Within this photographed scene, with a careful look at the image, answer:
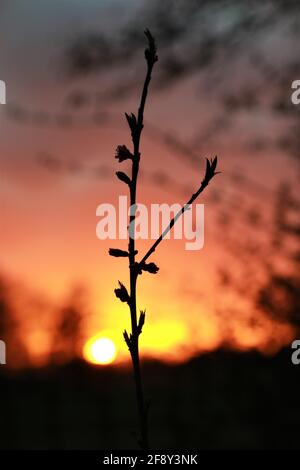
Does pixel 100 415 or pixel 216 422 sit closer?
pixel 216 422

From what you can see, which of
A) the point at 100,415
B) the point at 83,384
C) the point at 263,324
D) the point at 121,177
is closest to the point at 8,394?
the point at 83,384

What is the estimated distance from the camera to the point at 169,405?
1727 centimetres

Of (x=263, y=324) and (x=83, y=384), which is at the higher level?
(x=83, y=384)

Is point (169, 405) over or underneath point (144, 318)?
over

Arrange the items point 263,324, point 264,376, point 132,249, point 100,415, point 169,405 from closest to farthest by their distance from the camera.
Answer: point 132,249 < point 263,324 < point 264,376 < point 169,405 < point 100,415

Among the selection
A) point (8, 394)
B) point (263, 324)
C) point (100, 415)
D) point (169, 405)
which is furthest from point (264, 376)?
point (8, 394)

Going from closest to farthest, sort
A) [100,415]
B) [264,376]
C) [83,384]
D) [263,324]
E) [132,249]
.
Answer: [132,249] < [263,324] < [264,376] < [100,415] < [83,384]

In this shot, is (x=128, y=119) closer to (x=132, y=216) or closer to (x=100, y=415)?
(x=132, y=216)

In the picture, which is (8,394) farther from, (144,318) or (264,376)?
(144,318)

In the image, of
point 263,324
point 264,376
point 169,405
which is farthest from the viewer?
point 169,405

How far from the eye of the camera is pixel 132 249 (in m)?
1.39

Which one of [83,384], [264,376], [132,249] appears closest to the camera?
[132,249]

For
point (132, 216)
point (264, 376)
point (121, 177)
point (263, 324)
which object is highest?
point (264, 376)

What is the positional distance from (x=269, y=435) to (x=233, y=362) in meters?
1.70
